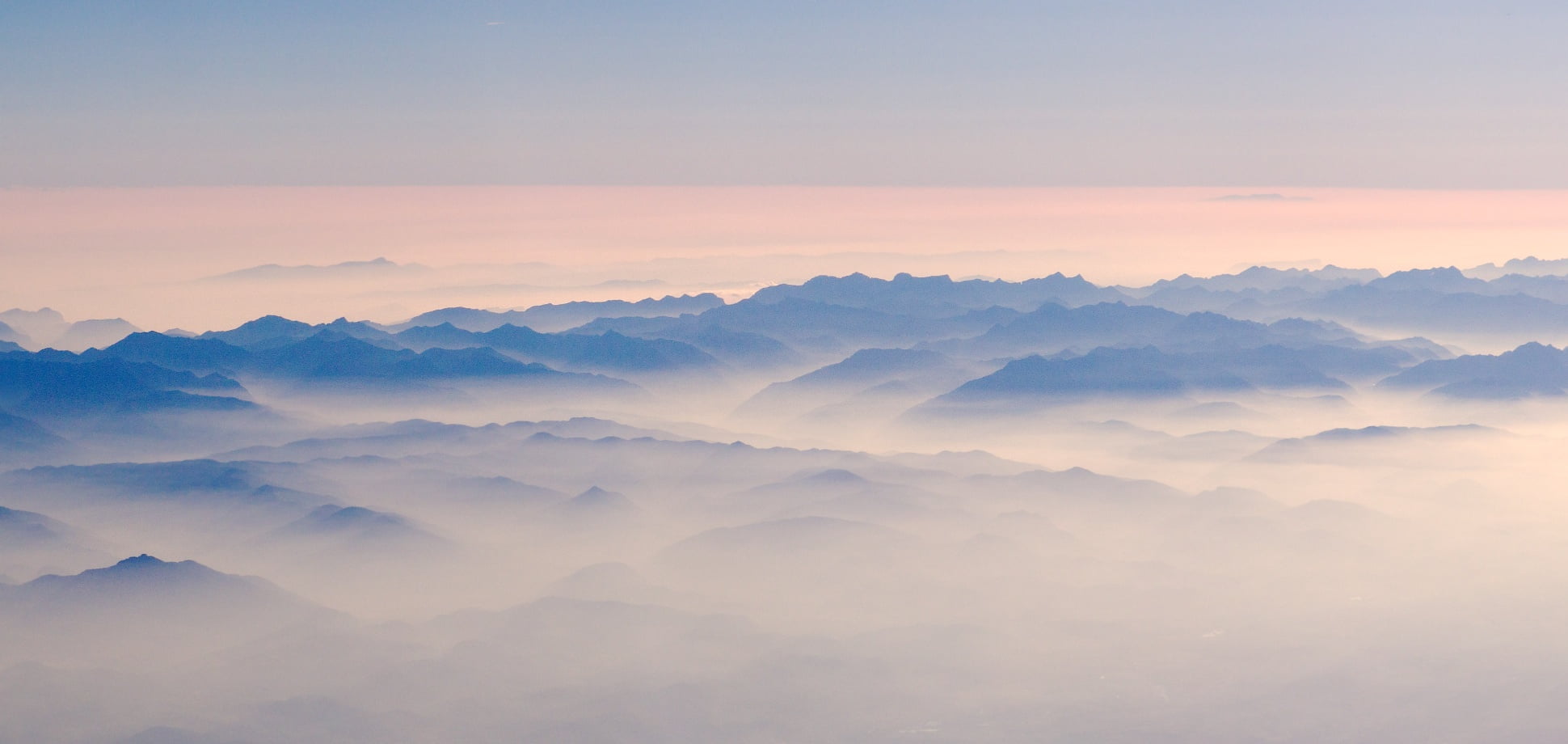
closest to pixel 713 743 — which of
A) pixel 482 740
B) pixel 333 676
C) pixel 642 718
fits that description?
pixel 642 718

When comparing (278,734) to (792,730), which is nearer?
(278,734)

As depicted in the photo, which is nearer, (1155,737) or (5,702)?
(5,702)

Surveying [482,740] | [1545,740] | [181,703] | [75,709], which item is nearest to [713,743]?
[482,740]

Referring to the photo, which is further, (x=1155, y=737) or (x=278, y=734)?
(x=1155, y=737)

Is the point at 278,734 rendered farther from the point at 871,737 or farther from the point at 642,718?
the point at 871,737

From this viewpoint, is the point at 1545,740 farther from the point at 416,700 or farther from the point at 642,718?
the point at 416,700

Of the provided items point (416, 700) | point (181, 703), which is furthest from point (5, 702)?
point (416, 700)

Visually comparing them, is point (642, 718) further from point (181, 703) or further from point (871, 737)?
point (181, 703)
